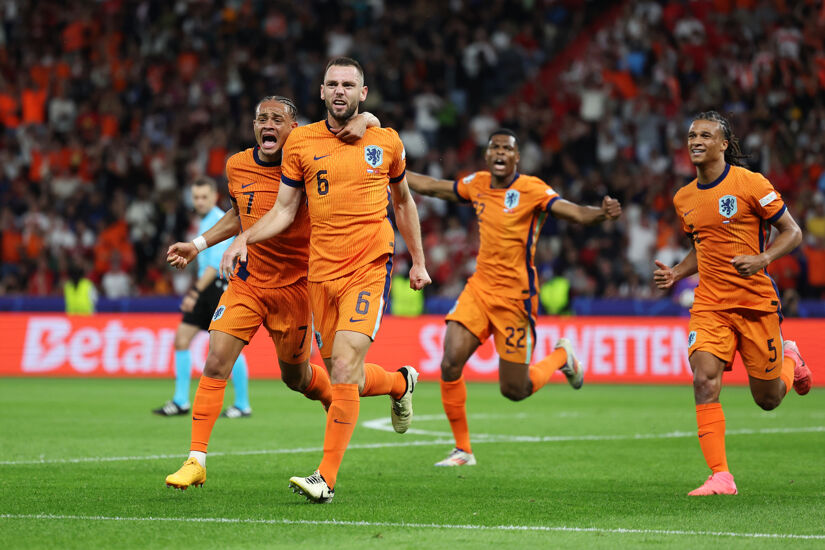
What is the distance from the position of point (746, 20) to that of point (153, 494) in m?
20.2

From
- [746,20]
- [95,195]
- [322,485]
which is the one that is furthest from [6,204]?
[322,485]

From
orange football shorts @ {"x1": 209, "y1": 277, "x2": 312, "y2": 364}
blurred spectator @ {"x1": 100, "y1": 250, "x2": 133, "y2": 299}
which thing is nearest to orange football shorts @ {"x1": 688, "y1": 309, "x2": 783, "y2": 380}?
orange football shorts @ {"x1": 209, "y1": 277, "x2": 312, "y2": 364}

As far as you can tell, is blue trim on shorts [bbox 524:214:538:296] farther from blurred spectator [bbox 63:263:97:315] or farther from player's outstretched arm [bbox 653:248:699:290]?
blurred spectator [bbox 63:263:97:315]

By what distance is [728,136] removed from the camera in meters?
8.66

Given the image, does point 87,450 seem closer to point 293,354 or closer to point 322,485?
point 293,354

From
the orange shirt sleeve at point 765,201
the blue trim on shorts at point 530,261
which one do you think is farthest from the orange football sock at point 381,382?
the orange shirt sleeve at point 765,201

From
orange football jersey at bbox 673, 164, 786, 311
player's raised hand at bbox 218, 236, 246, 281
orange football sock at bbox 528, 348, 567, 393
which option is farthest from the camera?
orange football sock at bbox 528, 348, 567, 393

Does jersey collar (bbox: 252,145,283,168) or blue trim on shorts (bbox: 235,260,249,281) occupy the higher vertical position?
jersey collar (bbox: 252,145,283,168)

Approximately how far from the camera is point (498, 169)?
1016cm

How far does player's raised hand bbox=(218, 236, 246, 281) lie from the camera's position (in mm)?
7188

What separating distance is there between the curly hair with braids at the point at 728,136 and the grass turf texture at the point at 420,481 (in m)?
2.34

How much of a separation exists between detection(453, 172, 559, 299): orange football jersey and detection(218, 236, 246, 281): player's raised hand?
3226 millimetres

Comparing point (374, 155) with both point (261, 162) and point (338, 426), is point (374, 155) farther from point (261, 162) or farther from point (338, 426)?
point (338, 426)

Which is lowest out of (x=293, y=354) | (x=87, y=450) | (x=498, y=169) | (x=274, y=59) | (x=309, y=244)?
(x=87, y=450)
